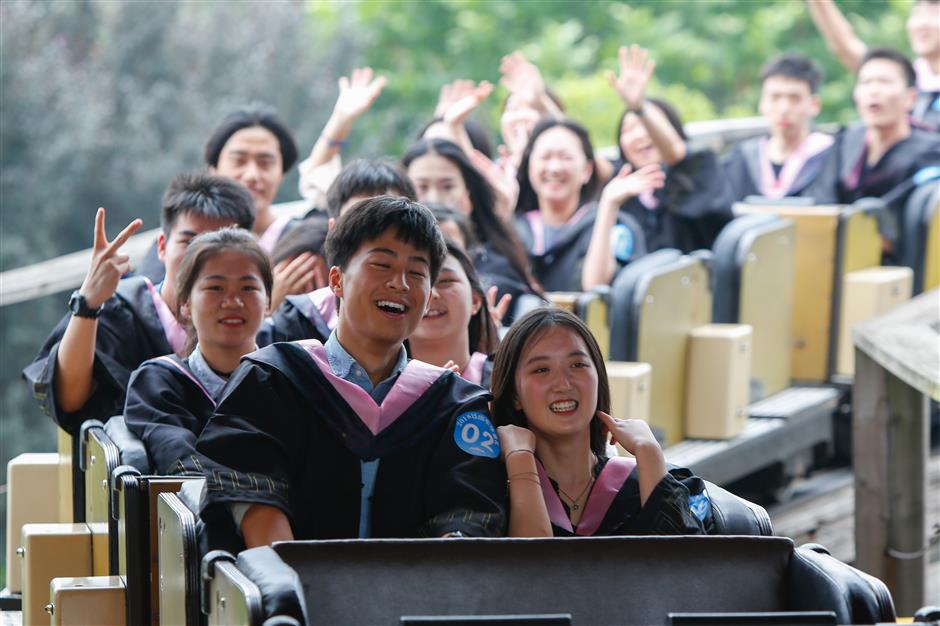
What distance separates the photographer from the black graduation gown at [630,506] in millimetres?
2141

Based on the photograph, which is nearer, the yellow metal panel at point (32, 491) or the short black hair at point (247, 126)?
the yellow metal panel at point (32, 491)

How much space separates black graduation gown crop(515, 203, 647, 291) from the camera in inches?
189

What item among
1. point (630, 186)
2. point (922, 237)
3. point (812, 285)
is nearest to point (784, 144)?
point (922, 237)

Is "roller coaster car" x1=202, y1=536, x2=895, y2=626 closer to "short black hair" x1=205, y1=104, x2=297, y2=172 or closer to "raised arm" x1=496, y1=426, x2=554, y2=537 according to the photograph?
"raised arm" x1=496, y1=426, x2=554, y2=537

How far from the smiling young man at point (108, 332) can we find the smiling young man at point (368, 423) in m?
0.88

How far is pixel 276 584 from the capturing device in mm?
1651

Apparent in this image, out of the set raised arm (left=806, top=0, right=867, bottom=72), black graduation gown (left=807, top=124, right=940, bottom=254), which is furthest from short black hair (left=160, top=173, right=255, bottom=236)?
raised arm (left=806, top=0, right=867, bottom=72)

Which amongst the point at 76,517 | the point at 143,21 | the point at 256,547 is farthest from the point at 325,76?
the point at 256,547

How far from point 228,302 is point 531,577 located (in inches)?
41.3

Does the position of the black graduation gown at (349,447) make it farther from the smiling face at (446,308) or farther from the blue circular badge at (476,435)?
the smiling face at (446,308)

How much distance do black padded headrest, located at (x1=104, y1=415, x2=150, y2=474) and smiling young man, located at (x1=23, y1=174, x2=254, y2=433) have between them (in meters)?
0.30

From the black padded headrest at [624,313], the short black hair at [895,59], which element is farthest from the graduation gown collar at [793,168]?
the black padded headrest at [624,313]

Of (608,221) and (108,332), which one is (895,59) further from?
(108,332)

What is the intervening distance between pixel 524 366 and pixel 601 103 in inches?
504
